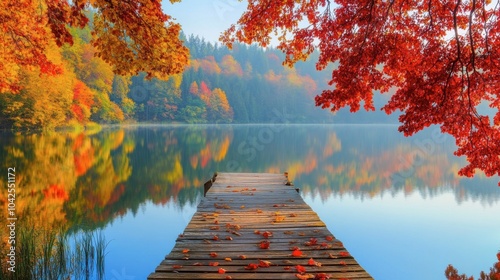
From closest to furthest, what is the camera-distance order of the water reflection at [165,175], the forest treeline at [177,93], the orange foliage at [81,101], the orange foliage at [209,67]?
the water reflection at [165,175] → the forest treeline at [177,93] → the orange foliage at [81,101] → the orange foliage at [209,67]

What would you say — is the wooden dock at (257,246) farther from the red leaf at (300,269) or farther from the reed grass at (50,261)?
the reed grass at (50,261)

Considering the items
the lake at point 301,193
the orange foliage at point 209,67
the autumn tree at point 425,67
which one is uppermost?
the orange foliage at point 209,67

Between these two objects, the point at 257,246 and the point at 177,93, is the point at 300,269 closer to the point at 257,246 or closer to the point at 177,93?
the point at 257,246

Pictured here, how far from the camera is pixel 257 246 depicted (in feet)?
15.3

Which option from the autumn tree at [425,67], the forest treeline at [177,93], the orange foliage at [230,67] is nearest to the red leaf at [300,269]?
the autumn tree at [425,67]

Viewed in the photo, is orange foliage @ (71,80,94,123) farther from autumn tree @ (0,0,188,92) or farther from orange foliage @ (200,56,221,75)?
orange foliage @ (200,56,221,75)

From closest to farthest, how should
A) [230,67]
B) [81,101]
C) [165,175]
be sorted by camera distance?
1. [165,175]
2. [81,101]
3. [230,67]

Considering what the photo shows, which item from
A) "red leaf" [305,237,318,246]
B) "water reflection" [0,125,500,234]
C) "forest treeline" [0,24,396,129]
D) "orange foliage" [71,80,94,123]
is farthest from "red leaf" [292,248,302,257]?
"orange foliage" [71,80,94,123]

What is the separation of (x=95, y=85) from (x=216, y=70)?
4102 cm

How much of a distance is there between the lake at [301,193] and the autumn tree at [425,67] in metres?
3.38

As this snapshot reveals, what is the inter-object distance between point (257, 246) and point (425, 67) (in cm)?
416

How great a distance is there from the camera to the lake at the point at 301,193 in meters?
8.64

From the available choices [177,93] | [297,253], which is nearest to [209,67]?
[177,93]

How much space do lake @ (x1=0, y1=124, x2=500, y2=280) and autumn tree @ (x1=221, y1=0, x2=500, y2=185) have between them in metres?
3.38
